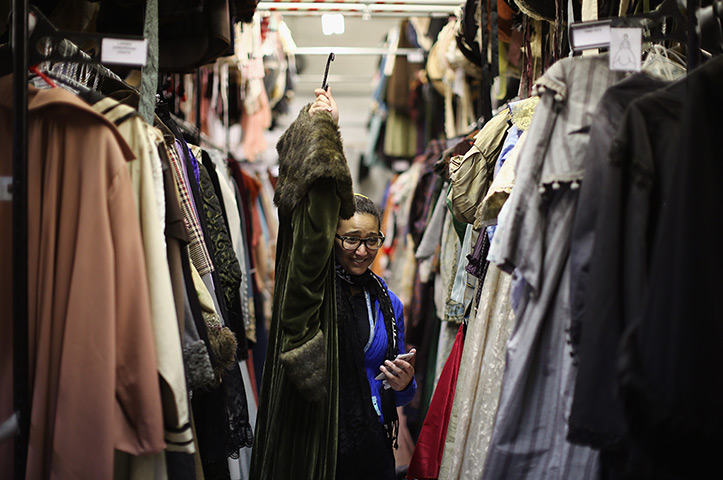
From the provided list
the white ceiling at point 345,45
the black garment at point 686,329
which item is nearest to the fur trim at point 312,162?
the black garment at point 686,329

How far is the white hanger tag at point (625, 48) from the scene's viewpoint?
4.10 feet

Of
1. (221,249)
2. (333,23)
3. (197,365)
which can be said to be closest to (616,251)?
(197,365)

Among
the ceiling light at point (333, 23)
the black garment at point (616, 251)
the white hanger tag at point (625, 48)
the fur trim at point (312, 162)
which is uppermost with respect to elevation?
the ceiling light at point (333, 23)

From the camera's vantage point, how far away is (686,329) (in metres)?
0.94

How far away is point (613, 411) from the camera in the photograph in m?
1.04

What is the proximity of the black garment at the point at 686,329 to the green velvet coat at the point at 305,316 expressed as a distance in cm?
83

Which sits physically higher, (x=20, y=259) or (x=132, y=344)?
(x=20, y=259)

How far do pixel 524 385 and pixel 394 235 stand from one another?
125 inches

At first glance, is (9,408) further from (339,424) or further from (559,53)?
(559,53)

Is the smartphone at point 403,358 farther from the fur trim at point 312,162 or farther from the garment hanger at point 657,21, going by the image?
the garment hanger at point 657,21

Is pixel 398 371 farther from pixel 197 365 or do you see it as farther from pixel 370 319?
pixel 197 365

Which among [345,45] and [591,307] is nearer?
[591,307]

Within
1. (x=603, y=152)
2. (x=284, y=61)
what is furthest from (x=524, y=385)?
(x=284, y=61)

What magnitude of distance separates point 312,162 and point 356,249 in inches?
18.1
